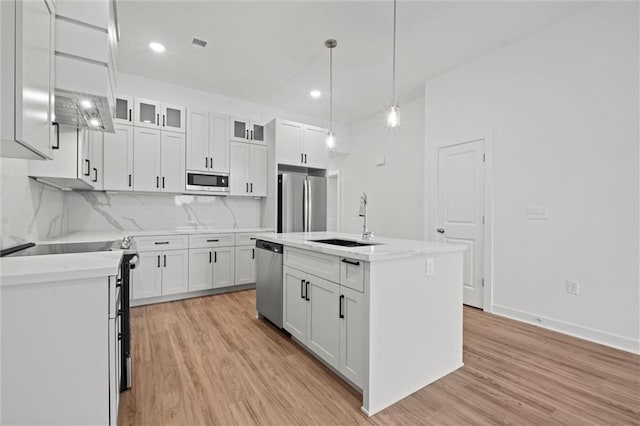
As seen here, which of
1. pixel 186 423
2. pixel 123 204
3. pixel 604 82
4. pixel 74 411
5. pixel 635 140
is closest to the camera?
pixel 74 411

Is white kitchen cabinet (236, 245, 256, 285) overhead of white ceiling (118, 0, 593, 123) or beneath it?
beneath

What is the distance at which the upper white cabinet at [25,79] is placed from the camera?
103cm

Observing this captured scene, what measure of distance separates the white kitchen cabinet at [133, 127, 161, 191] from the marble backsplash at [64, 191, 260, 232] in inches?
13.3

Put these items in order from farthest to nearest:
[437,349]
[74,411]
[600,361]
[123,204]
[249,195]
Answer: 1. [249,195]
2. [123,204]
3. [600,361]
4. [437,349]
5. [74,411]

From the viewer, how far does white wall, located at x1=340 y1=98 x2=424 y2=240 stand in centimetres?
473

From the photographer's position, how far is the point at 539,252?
9.86ft

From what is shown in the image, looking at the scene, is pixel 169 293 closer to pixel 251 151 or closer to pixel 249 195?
pixel 249 195

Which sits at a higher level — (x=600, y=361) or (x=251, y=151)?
(x=251, y=151)

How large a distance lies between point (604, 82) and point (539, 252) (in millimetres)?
1641

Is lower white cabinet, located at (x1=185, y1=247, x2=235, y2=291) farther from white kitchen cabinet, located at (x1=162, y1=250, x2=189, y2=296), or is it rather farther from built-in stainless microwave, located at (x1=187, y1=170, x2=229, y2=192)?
built-in stainless microwave, located at (x1=187, y1=170, x2=229, y2=192)

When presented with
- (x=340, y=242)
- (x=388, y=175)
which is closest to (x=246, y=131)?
(x=388, y=175)

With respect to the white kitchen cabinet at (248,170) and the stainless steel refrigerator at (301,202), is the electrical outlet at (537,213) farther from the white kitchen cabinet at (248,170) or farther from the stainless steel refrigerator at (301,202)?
the white kitchen cabinet at (248,170)

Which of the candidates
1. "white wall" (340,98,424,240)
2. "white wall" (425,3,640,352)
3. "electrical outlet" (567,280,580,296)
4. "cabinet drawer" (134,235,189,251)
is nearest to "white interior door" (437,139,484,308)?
"white wall" (425,3,640,352)

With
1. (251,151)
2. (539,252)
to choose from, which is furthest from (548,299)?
(251,151)
